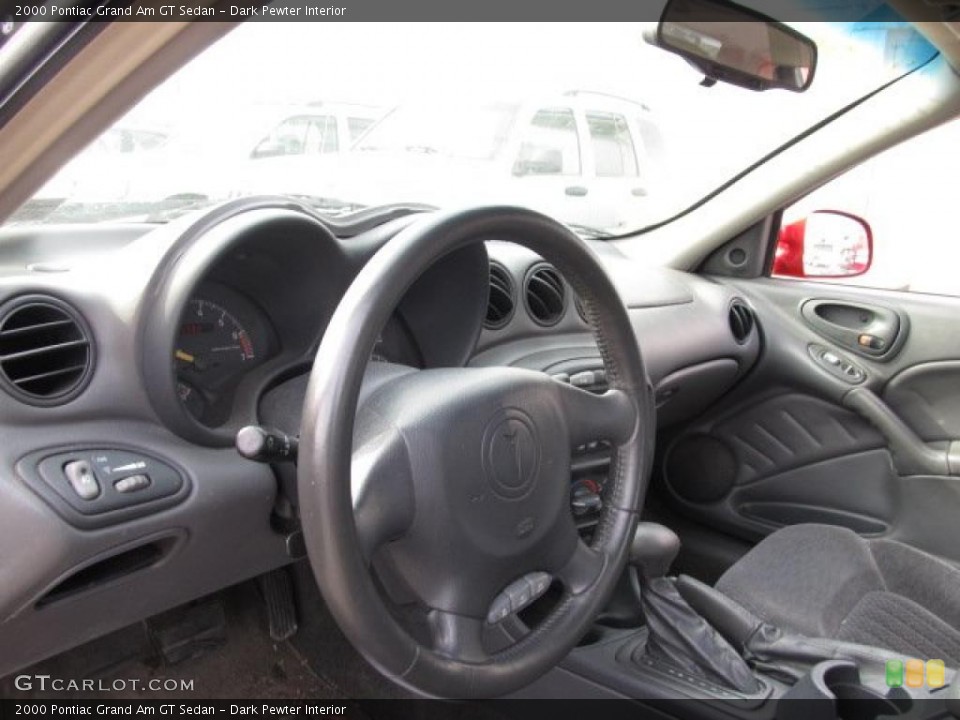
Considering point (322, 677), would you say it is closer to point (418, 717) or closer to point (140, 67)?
point (418, 717)

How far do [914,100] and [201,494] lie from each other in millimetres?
1907

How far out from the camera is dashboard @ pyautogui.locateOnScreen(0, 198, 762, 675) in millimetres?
1368

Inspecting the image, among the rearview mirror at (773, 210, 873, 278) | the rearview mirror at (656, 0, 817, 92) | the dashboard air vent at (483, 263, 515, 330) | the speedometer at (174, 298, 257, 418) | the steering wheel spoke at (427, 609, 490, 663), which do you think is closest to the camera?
the steering wheel spoke at (427, 609, 490, 663)

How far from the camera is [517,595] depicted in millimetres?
1286

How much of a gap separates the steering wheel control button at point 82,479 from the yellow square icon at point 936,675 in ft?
4.49

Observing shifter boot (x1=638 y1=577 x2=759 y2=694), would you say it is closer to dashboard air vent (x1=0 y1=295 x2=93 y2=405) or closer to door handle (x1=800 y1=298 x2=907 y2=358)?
dashboard air vent (x1=0 y1=295 x2=93 y2=405)

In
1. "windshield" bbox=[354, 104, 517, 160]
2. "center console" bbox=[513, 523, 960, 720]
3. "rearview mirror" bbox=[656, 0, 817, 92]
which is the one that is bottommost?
"center console" bbox=[513, 523, 960, 720]

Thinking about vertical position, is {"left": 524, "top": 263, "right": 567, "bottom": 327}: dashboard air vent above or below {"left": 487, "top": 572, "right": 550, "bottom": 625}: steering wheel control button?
above

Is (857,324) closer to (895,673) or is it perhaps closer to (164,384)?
(895,673)

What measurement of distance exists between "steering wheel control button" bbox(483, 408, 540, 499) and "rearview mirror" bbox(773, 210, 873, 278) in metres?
1.73

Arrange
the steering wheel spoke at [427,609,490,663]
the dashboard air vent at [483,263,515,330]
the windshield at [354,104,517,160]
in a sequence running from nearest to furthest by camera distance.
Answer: the steering wheel spoke at [427,609,490,663] → the dashboard air vent at [483,263,515,330] → the windshield at [354,104,517,160]

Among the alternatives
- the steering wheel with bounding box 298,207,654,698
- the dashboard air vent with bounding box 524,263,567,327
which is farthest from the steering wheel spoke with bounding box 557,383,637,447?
the dashboard air vent with bounding box 524,263,567,327

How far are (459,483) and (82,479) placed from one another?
0.60 metres

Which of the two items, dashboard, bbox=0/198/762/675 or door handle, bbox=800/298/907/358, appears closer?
dashboard, bbox=0/198/762/675
